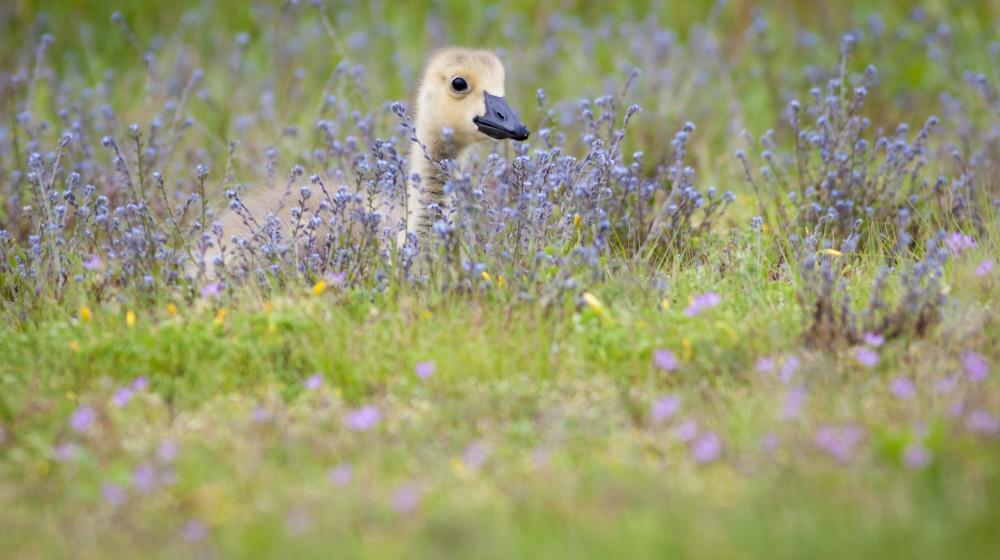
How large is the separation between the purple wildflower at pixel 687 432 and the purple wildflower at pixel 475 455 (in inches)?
24.1

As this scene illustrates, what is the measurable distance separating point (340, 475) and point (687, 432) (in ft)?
3.53

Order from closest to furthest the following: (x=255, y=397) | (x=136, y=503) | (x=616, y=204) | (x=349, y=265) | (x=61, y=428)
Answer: (x=136, y=503), (x=61, y=428), (x=255, y=397), (x=349, y=265), (x=616, y=204)

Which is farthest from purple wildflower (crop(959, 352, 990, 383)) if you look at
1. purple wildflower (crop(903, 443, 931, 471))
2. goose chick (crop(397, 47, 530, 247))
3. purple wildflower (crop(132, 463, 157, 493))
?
purple wildflower (crop(132, 463, 157, 493))

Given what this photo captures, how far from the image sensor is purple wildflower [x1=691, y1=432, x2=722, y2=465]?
301cm

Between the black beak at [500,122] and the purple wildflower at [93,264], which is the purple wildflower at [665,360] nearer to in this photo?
the black beak at [500,122]

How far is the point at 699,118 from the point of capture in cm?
813

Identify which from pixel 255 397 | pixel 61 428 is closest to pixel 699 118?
pixel 255 397

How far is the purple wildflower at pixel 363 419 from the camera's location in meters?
3.30

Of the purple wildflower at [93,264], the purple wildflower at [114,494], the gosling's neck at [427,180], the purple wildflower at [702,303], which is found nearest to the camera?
the purple wildflower at [114,494]

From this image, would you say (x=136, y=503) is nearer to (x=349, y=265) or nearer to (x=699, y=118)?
(x=349, y=265)

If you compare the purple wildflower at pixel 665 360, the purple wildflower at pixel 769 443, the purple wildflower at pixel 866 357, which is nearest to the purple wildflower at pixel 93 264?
the purple wildflower at pixel 665 360

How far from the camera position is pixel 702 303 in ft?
12.7

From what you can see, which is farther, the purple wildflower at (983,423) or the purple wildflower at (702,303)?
the purple wildflower at (702,303)

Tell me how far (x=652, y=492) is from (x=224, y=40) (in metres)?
7.92
